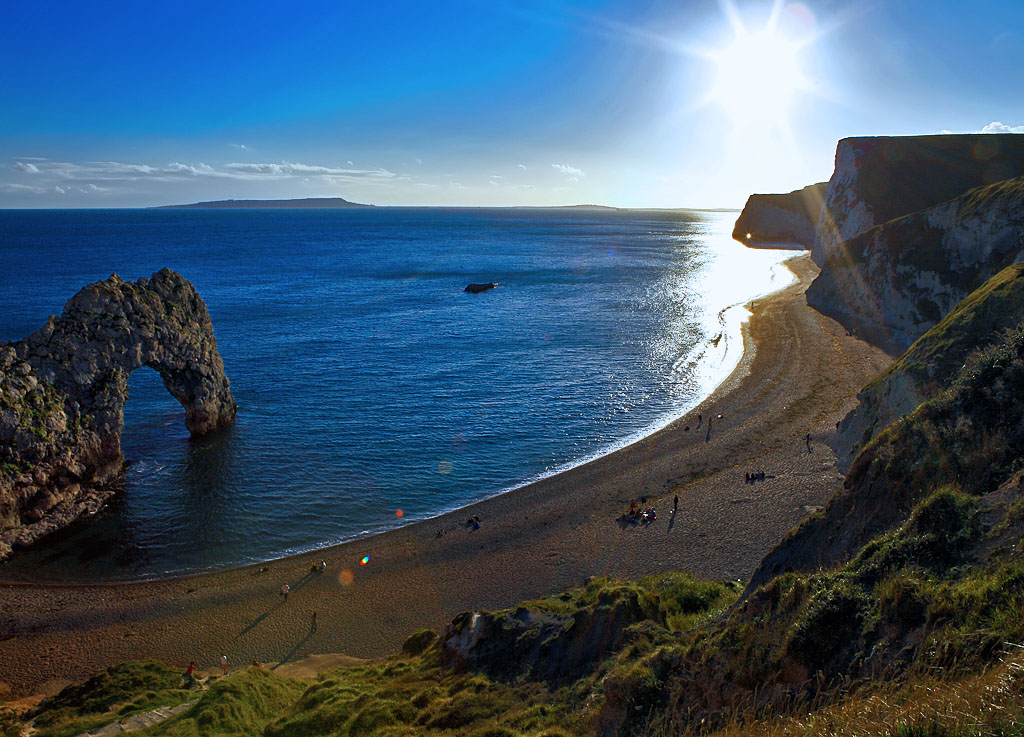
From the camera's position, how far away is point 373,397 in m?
46.8

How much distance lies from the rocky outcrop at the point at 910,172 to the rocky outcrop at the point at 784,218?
76208 mm

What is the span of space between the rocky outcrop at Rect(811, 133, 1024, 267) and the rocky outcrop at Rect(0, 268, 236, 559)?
7322 centimetres

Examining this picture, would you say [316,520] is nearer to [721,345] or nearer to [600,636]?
[600,636]

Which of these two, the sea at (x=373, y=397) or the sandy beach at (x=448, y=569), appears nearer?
the sandy beach at (x=448, y=569)

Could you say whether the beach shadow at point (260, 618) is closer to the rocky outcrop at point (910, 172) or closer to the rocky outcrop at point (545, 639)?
the rocky outcrop at point (545, 639)

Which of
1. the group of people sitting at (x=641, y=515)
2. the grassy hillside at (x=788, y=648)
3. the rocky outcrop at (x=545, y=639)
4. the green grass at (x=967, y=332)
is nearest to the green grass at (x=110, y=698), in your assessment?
the grassy hillside at (x=788, y=648)

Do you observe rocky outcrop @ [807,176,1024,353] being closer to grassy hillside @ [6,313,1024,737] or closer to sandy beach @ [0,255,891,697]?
sandy beach @ [0,255,891,697]

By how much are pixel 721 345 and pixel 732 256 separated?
96771 mm

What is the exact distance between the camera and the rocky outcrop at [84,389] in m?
27.7

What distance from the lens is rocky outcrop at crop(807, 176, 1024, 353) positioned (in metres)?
45.1

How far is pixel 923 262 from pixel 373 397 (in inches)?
2094

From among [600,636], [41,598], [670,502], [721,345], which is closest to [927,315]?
[721,345]

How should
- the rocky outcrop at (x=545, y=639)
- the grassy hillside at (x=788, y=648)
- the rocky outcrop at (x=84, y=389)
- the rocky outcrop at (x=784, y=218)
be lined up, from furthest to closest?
the rocky outcrop at (x=784, y=218)
the rocky outcrop at (x=84, y=389)
the rocky outcrop at (x=545, y=639)
the grassy hillside at (x=788, y=648)

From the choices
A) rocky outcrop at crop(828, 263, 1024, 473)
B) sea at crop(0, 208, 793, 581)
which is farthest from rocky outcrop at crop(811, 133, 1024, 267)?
rocky outcrop at crop(828, 263, 1024, 473)
